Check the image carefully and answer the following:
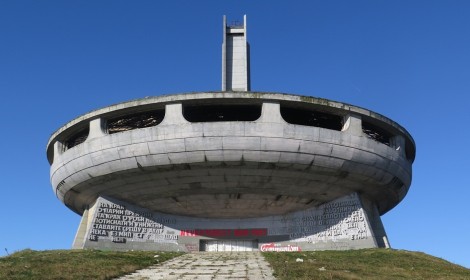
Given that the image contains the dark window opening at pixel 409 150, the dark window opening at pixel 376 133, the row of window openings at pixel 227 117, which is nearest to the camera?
the row of window openings at pixel 227 117

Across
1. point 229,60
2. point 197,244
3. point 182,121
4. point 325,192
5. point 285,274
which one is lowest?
point 285,274

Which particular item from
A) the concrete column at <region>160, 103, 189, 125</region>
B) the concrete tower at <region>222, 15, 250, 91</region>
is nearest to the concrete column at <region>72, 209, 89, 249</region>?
the concrete column at <region>160, 103, 189, 125</region>

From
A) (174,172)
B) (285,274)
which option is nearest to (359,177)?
(174,172)

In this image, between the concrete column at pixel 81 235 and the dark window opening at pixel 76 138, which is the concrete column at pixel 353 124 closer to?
the dark window opening at pixel 76 138

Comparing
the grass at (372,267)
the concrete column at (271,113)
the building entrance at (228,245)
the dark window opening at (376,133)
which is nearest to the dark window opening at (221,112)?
the concrete column at (271,113)

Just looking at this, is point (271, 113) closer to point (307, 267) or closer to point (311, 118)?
point (311, 118)

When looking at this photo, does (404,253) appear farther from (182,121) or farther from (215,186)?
(182,121)

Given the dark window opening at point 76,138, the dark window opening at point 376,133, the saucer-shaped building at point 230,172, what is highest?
the dark window opening at point 376,133

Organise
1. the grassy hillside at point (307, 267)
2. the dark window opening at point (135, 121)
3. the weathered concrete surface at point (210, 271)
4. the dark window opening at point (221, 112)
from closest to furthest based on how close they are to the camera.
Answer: the weathered concrete surface at point (210, 271), the grassy hillside at point (307, 267), the dark window opening at point (221, 112), the dark window opening at point (135, 121)

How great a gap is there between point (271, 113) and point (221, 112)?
3.70 meters

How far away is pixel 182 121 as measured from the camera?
25.8 m

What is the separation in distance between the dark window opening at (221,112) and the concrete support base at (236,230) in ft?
22.9

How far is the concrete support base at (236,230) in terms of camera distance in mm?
28234

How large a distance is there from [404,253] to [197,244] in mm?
13146
